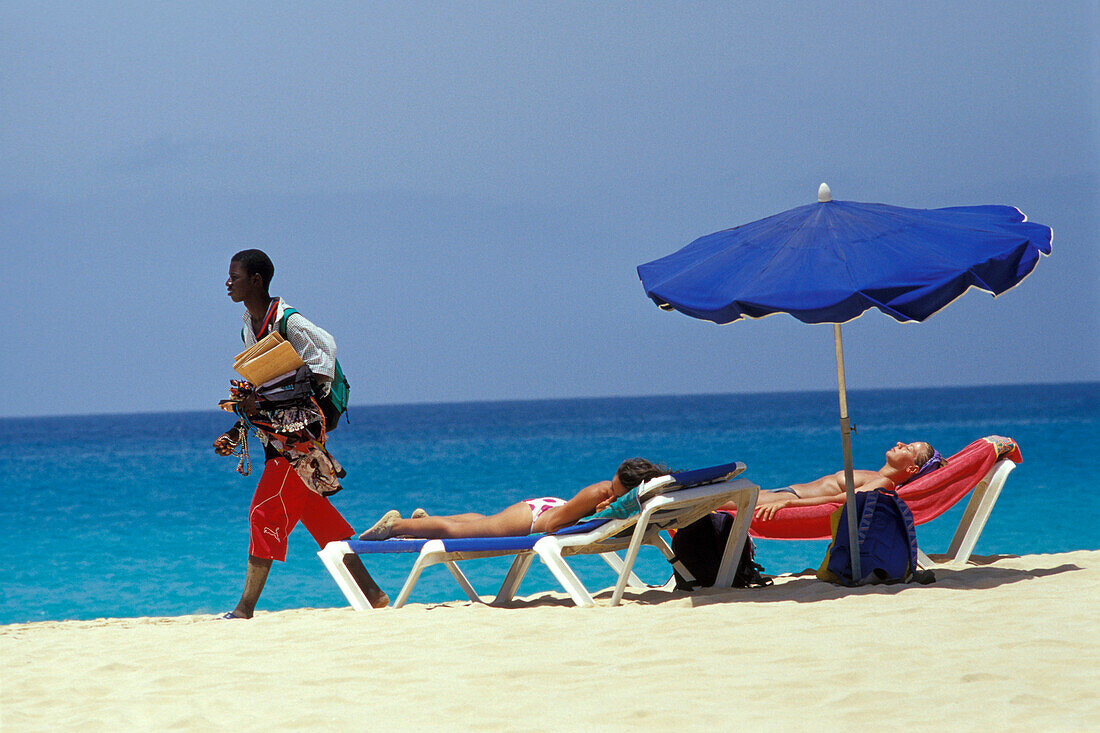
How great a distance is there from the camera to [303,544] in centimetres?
1218

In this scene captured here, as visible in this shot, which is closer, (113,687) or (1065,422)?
(113,687)

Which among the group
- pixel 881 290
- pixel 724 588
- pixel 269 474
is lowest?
pixel 724 588

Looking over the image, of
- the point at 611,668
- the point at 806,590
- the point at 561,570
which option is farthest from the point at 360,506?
the point at 611,668

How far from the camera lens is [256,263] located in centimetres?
519

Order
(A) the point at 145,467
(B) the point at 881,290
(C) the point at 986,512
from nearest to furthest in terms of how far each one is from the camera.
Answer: (B) the point at 881,290 < (C) the point at 986,512 < (A) the point at 145,467

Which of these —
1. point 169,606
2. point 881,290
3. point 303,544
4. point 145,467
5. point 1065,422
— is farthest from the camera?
point 1065,422

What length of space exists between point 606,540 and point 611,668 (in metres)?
1.88

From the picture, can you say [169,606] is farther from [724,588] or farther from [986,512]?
[986,512]

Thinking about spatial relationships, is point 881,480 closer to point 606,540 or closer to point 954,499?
point 954,499

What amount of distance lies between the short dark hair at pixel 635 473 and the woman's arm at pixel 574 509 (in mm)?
115

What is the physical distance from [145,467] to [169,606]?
21993 mm

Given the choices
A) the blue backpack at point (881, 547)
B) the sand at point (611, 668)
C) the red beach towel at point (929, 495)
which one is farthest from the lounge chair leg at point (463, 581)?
the blue backpack at point (881, 547)

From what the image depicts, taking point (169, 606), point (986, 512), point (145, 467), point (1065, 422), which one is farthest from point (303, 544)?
point (1065, 422)

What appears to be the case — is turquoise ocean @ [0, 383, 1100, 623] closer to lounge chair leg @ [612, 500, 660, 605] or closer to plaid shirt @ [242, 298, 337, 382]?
plaid shirt @ [242, 298, 337, 382]
